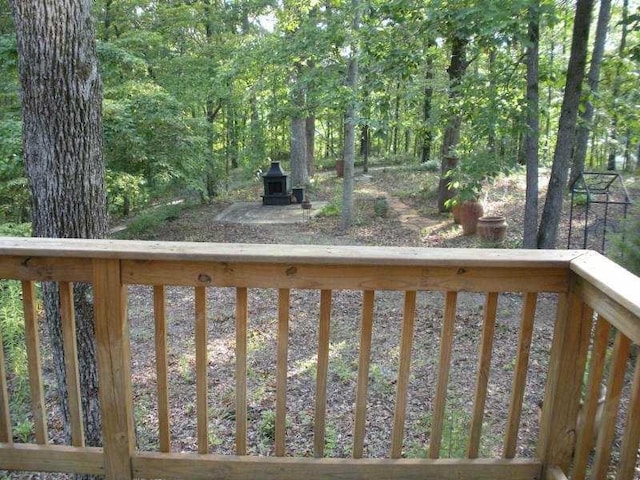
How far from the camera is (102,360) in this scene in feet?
5.34

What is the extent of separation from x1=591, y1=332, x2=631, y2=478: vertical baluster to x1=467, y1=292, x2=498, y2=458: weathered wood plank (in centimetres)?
34

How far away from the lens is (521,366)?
162 cm

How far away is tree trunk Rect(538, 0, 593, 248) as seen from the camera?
16.1 ft

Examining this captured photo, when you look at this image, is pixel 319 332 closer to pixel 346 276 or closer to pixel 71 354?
pixel 346 276

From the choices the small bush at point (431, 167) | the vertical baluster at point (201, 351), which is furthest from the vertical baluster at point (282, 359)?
A: the small bush at point (431, 167)

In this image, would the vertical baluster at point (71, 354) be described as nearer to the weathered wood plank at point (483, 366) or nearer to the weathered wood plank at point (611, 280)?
the weathered wood plank at point (483, 366)

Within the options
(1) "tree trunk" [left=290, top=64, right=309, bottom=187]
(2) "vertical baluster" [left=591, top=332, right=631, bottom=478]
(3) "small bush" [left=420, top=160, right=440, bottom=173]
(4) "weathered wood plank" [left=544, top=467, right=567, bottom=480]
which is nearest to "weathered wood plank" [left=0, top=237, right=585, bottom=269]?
(2) "vertical baluster" [left=591, top=332, right=631, bottom=478]

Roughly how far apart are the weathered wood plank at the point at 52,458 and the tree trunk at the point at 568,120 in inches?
201

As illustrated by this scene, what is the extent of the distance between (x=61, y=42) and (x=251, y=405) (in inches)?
95.0

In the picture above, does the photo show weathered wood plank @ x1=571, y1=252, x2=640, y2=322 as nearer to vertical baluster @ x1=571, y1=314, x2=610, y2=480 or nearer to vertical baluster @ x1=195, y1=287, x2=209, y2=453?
vertical baluster @ x1=571, y1=314, x2=610, y2=480

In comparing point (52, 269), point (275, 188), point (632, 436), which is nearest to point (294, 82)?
point (275, 188)

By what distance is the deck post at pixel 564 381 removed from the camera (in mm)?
1552

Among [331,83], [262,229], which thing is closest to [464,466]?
[331,83]

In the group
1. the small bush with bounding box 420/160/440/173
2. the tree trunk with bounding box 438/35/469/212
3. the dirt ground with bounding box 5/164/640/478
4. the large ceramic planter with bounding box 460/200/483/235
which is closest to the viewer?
the dirt ground with bounding box 5/164/640/478
